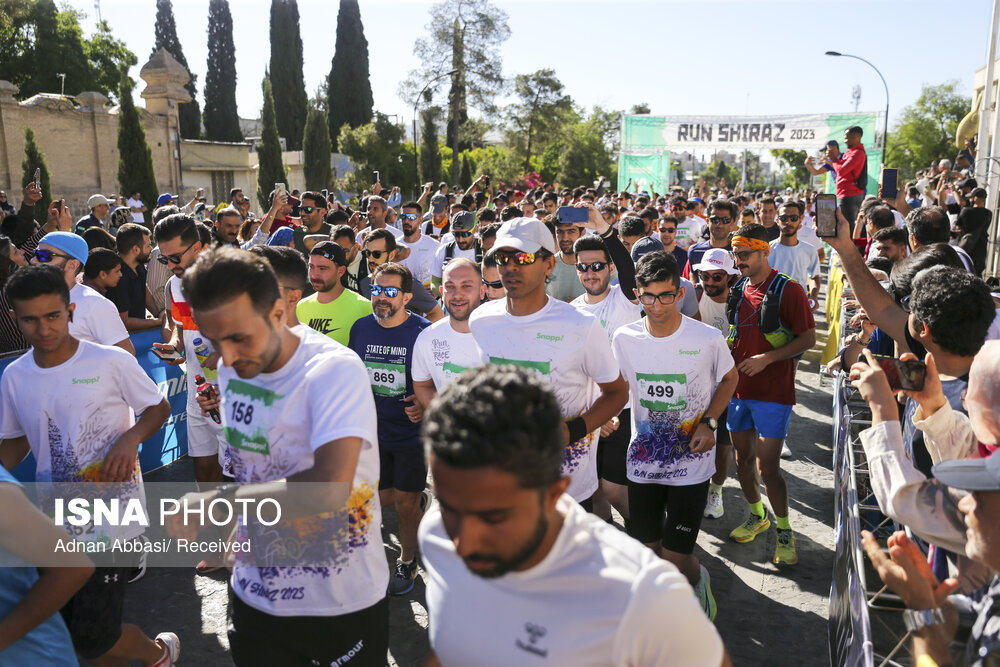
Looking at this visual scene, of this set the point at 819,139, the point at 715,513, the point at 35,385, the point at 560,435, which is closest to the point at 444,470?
the point at 560,435

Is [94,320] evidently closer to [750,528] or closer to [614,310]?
[614,310]

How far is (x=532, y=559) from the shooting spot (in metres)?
1.54

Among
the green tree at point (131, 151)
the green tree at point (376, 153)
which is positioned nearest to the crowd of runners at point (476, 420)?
the green tree at point (131, 151)

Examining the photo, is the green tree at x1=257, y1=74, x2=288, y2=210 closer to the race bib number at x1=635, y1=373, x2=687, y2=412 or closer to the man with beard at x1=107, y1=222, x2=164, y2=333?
the man with beard at x1=107, y1=222, x2=164, y2=333

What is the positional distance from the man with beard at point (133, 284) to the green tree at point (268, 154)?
27.4 metres

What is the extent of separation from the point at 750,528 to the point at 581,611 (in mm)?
4457

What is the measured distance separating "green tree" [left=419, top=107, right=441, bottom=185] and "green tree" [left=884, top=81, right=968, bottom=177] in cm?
3502

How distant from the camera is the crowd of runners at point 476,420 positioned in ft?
4.94

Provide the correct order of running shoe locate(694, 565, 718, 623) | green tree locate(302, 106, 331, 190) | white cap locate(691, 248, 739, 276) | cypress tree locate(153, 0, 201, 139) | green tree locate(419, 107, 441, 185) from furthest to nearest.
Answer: cypress tree locate(153, 0, 201, 139)
green tree locate(419, 107, 441, 185)
green tree locate(302, 106, 331, 190)
white cap locate(691, 248, 739, 276)
running shoe locate(694, 565, 718, 623)

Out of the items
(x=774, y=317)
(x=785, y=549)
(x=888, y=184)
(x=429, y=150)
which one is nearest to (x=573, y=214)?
(x=774, y=317)

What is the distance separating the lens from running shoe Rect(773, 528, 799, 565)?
200 inches

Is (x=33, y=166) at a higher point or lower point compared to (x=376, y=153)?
lower

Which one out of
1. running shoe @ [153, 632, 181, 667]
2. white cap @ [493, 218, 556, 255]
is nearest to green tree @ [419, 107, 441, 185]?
white cap @ [493, 218, 556, 255]

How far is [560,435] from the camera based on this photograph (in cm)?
154
